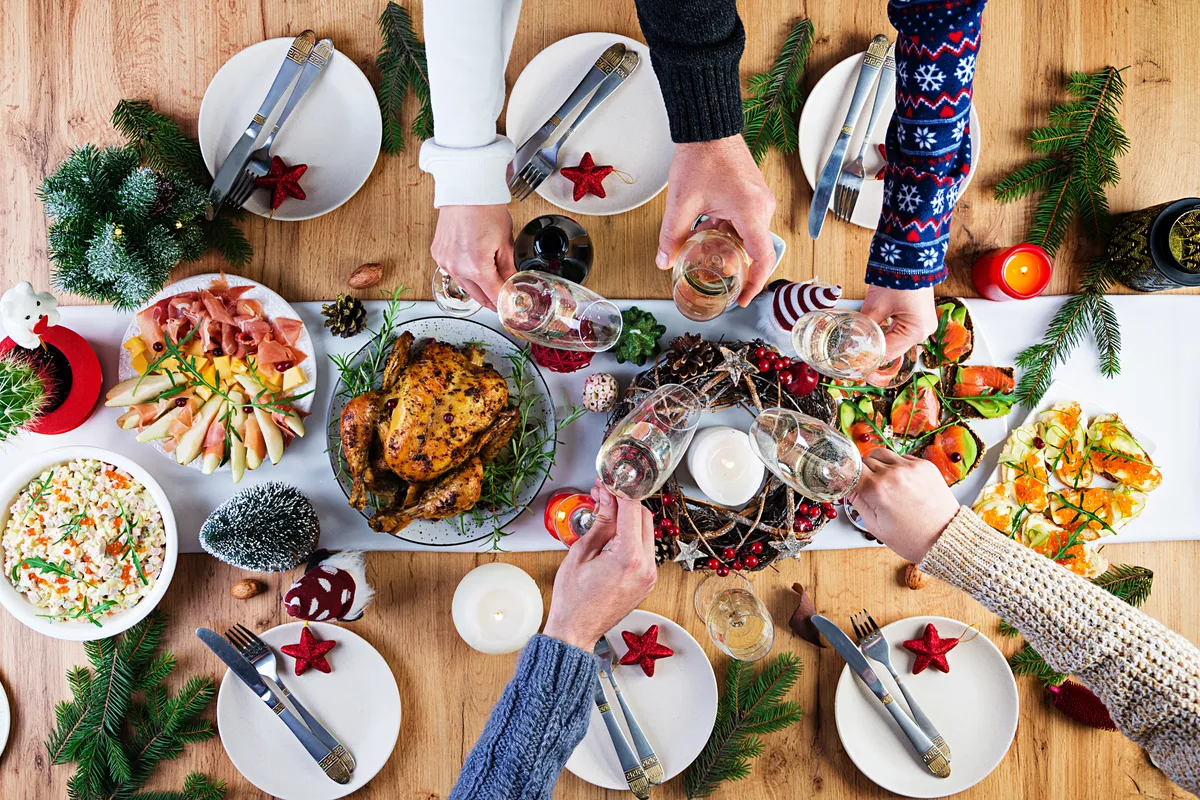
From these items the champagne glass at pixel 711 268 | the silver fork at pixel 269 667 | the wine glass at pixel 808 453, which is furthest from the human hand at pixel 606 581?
the silver fork at pixel 269 667

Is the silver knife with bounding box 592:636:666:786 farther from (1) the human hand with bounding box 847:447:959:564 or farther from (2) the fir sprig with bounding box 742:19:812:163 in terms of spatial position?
(2) the fir sprig with bounding box 742:19:812:163

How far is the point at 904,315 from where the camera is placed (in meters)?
1.03

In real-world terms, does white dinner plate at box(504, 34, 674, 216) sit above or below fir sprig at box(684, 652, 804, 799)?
above

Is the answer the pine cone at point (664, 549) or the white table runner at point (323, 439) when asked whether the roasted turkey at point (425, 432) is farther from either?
the pine cone at point (664, 549)

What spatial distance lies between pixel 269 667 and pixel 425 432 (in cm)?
57

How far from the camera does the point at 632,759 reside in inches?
46.6

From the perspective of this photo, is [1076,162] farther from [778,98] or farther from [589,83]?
[589,83]

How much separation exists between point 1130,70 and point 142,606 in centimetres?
201

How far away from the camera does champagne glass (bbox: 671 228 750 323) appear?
986mm

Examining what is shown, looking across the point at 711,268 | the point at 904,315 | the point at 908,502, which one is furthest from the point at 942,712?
the point at 711,268

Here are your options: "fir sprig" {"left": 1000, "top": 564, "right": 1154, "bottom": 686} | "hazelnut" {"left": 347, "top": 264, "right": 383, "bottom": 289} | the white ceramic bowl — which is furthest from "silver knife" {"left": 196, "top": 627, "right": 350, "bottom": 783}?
"fir sprig" {"left": 1000, "top": 564, "right": 1154, "bottom": 686}

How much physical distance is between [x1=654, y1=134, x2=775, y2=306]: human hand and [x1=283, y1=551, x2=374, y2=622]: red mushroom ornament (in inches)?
29.8

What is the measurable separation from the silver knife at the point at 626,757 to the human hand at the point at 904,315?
2.46 feet

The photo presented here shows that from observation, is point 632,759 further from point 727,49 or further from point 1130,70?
point 1130,70
